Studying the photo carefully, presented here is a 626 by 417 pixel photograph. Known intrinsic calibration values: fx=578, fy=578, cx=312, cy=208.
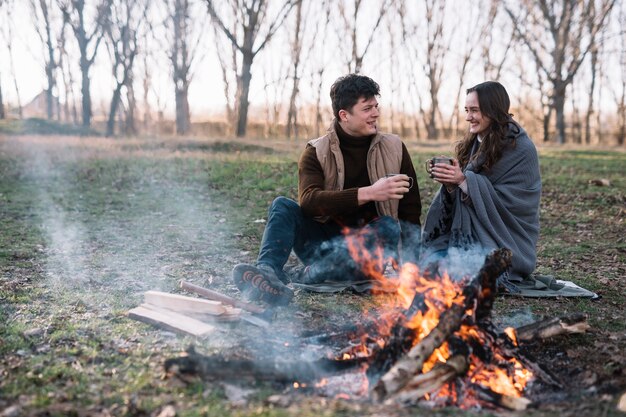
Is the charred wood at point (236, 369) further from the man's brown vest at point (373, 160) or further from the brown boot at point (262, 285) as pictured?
the man's brown vest at point (373, 160)

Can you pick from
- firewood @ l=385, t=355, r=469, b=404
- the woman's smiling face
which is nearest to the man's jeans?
the woman's smiling face

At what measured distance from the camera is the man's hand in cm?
379

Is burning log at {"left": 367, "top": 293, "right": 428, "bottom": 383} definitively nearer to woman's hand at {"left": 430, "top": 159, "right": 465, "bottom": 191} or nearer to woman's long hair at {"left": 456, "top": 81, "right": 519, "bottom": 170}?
woman's hand at {"left": 430, "top": 159, "right": 465, "bottom": 191}

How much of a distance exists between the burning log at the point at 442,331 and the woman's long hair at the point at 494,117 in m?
1.31

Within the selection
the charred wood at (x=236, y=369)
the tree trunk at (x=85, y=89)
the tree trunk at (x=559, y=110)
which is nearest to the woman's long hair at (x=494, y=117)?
the charred wood at (x=236, y=369)

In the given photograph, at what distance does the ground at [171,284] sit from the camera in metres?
2.42

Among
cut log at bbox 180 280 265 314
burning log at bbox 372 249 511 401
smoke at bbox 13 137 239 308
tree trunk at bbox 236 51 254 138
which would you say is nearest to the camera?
burning log at bbox 372 249 511 401

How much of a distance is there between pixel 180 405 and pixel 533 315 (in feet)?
7.81

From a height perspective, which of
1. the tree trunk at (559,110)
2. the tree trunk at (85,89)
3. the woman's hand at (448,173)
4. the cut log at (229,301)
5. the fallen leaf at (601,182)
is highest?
the tree trunk at (85,89)

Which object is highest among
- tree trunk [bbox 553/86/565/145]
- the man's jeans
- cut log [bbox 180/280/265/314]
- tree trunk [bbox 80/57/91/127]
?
tree trunk [bbox 80/57/91/127]

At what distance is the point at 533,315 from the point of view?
12.1 feet

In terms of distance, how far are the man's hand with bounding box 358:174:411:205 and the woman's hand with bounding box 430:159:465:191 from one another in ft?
0.68

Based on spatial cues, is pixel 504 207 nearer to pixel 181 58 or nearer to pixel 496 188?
pixel 496 188

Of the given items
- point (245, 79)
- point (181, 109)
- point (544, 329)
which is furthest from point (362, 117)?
point (181, 109)
